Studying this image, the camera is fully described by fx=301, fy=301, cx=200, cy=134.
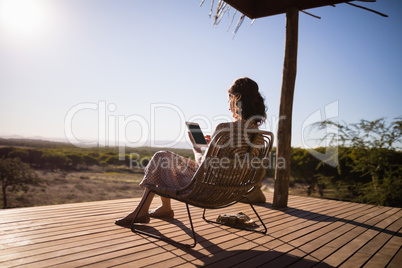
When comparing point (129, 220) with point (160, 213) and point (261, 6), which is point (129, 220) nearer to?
point (160, 213)

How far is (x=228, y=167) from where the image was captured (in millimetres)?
2064

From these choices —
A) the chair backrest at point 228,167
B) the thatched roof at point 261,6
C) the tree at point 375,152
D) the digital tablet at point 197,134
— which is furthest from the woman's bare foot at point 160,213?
the tree at point 375,152

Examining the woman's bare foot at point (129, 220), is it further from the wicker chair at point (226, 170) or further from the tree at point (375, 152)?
the tree at point (375, 152)

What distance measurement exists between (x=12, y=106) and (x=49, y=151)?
2.48m

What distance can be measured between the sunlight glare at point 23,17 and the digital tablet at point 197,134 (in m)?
4.14

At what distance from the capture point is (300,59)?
4.14 metres

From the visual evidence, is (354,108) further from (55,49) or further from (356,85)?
(55,49)

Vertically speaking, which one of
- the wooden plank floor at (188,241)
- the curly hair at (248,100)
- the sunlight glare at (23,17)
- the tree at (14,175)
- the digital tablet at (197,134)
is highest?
the sunlight glare at (23,17)

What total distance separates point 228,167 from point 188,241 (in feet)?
2.05

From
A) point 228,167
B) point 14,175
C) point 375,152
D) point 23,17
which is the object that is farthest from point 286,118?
point 14,175

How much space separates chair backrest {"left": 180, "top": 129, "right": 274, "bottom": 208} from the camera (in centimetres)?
196

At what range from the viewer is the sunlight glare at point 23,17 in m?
5.09

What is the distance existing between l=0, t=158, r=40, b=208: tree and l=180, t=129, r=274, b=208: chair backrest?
8.73 meters

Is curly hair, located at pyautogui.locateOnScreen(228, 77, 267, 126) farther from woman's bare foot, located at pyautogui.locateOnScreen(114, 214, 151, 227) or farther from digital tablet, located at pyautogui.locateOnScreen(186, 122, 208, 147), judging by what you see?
woman's bare foot, located at pyautogui.locateOnScreen(114, 214, 151, 227)
